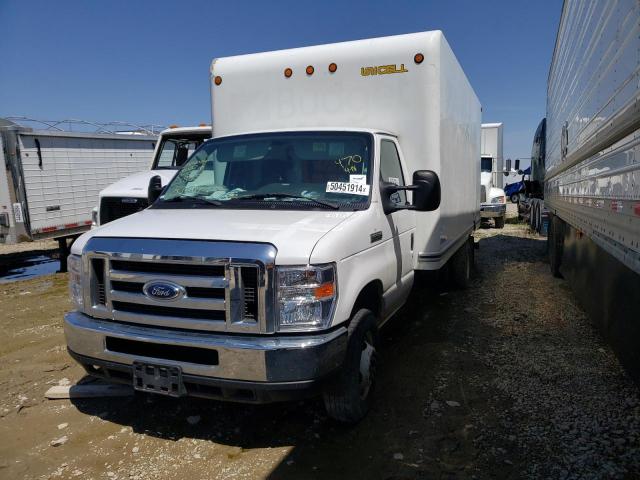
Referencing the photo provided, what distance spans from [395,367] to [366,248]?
164cm

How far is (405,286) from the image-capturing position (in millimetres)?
4484

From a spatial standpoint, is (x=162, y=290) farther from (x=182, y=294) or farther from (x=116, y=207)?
(x=116, y=207)

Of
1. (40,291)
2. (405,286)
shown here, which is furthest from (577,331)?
(40,291)

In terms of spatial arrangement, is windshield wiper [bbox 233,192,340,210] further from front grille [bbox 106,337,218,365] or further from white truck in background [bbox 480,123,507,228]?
white truck in background [bbox 480,123,507,228]

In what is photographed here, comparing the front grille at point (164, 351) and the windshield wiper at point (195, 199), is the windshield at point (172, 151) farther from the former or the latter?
the front grille at point (164, 351)

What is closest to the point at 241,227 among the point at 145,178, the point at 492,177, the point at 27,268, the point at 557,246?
the point at 145,178

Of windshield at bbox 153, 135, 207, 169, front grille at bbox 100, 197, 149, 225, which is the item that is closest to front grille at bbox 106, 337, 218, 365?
front grille at bbox 100, 197, 149, 225

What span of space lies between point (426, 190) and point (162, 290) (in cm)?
210

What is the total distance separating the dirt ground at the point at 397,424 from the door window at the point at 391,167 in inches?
64.4

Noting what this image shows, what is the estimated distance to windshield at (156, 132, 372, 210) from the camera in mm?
3717

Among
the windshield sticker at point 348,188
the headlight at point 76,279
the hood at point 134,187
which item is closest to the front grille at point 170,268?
the headlight at point 76,279

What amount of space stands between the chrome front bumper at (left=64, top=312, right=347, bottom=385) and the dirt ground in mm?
665

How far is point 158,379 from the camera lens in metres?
2.98

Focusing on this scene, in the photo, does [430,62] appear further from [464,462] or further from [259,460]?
[259,460]
